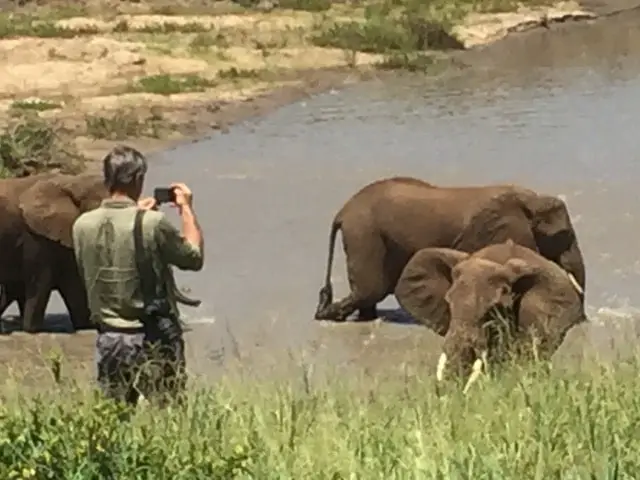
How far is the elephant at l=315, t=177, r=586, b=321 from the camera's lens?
12.0m

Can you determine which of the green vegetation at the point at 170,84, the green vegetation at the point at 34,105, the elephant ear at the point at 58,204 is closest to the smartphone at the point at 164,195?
the elephant ear at the point at 58,204

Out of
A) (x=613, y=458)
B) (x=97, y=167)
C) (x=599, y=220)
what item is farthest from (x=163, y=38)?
(x=613, y=458)

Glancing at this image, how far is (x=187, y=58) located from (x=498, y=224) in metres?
17.0

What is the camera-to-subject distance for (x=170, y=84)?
25.6 m

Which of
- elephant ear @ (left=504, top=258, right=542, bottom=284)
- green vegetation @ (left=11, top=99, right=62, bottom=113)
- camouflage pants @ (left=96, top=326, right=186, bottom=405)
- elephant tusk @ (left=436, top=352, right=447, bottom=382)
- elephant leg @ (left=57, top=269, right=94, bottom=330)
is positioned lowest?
green vegetation @ (left=11, top=99, right=62, bottom=113)

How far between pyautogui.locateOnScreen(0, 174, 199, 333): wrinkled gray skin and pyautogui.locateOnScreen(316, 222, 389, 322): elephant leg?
180 cm

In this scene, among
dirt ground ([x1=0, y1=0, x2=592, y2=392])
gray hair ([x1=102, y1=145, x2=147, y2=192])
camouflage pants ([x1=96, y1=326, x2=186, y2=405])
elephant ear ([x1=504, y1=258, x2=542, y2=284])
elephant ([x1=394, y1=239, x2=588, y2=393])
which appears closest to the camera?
gray hair ([x1=102, y1=145, x2=147, y2=192])

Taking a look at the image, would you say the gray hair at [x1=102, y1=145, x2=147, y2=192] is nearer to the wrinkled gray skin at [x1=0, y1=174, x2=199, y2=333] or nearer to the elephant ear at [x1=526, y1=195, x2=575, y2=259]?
the wrinkled gray skin at [x1=0, y1=174, x2=199, y2=333]

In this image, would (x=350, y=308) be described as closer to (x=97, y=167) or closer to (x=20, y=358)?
(x=20, y=358)

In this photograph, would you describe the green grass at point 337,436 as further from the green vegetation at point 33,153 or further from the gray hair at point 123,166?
the green vegetation at point 33,153

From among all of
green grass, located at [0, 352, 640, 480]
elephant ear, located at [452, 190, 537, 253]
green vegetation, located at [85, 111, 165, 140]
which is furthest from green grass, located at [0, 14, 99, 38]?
green grass, located at [0, 352, 640, 480]

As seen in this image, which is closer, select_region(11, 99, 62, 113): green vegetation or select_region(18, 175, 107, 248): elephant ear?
select_region(18, 175, 107, 248): elephant ear

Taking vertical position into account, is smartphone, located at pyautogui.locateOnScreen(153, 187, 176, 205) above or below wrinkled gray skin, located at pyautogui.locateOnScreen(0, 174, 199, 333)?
above

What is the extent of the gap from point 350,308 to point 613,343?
3.15 meters
